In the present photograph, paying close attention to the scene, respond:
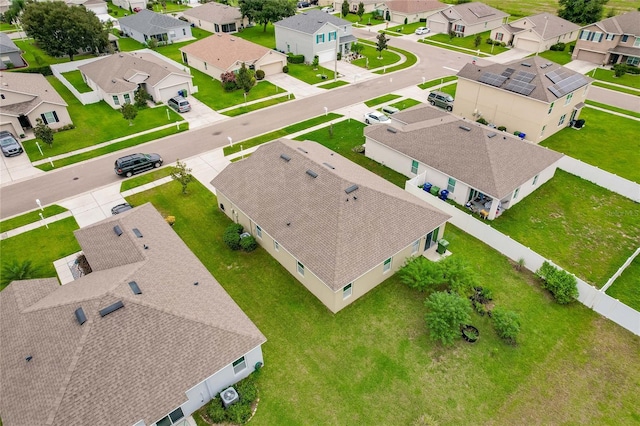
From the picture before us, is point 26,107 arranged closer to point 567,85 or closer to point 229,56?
point 229,56

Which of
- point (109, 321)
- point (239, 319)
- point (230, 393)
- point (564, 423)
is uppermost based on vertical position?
point (109, 321)

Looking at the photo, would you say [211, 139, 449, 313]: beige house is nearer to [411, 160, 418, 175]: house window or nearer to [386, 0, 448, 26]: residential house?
[411, 160, 418, 175]: house window

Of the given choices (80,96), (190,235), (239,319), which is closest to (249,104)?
(80,96)

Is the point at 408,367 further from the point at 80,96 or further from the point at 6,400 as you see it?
the point at 80,96

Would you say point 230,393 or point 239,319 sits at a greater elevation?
point 239,319

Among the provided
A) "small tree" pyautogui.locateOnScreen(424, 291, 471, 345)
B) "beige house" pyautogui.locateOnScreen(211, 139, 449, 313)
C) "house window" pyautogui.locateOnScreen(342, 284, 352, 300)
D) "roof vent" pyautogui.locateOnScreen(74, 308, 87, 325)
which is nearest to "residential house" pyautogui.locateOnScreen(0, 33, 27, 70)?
"beige house" pyautogui.locateOnScreen(211, 139, 449, 313)

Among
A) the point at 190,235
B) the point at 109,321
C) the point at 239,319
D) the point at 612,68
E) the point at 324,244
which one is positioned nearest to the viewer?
the point at 109,321
